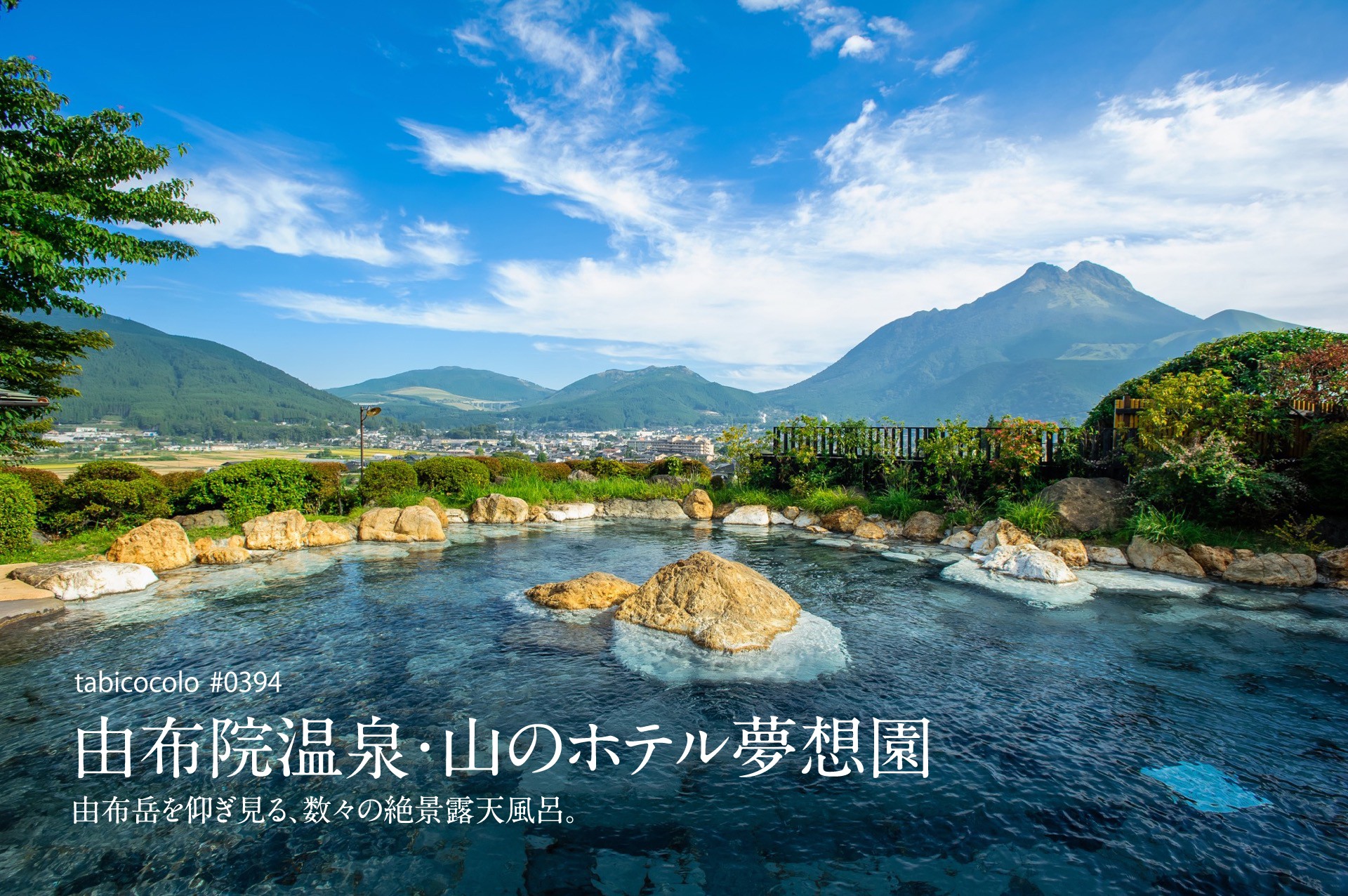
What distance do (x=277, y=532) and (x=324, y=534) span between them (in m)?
0.89

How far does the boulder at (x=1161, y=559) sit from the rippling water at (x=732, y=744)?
1081 millimetres

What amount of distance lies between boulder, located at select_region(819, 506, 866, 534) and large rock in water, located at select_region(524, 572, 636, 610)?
786cm

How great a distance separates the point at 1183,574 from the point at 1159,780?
7.86 metres

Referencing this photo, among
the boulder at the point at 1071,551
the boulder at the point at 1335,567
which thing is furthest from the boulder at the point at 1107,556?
the boulder at the point at 1335,567

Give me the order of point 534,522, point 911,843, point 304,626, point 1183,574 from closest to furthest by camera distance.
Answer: point 911,843
point 304,626
point 1183,574
point 534,522

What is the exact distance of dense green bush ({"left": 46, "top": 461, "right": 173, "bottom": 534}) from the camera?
11.4 metres

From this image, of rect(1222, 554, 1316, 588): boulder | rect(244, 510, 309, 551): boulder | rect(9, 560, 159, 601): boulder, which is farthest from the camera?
rect(244, 510, 309, 551): boulder

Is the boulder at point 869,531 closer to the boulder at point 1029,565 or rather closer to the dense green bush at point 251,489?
the boulder at point 1029,565

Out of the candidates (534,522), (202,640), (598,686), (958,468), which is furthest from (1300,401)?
(202,640)

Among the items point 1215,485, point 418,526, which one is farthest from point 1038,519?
point 418,526

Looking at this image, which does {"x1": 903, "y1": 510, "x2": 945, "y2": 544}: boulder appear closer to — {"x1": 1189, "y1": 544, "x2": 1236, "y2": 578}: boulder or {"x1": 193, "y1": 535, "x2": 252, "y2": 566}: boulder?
{"x1": 1189, "y1": 544, "x2": 1236, "y2": 578}: boulder

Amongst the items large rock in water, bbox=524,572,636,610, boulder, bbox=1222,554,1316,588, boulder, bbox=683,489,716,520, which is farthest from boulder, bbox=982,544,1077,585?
boulder, bbox=683,489,716,520

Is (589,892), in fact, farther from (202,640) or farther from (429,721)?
(202,640)

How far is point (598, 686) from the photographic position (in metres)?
5.53
